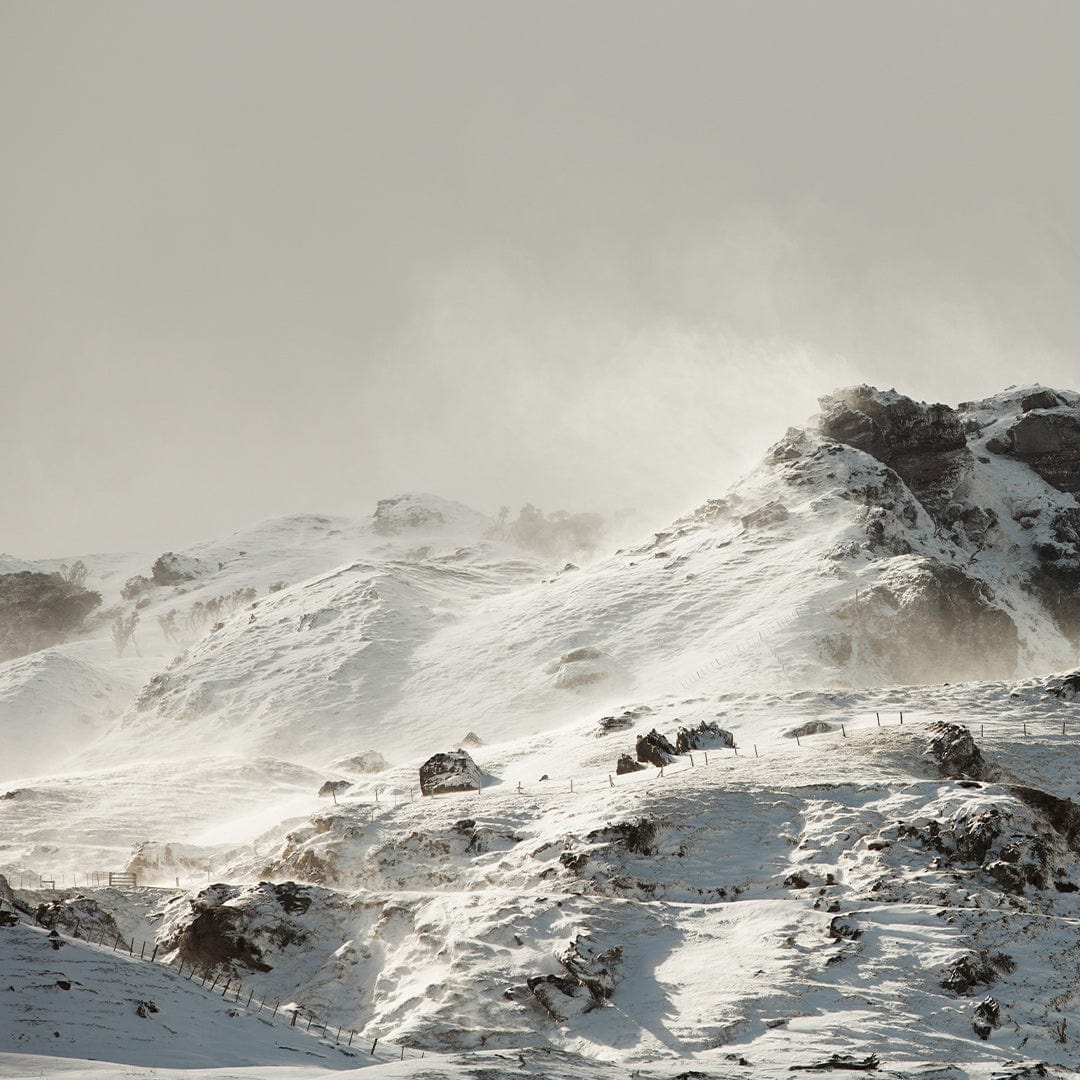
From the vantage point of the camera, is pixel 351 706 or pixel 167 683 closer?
pixel 351 706

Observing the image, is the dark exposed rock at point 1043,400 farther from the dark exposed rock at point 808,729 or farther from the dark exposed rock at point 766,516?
the dark exposed rock at point 808,729

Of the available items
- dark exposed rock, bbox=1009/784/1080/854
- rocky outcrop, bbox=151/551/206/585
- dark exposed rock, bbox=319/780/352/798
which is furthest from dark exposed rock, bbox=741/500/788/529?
rocky outcrop, bbox=151/551/206/585

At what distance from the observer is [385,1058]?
22438mm

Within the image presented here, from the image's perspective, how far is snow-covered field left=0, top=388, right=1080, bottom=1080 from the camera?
74.6 feet

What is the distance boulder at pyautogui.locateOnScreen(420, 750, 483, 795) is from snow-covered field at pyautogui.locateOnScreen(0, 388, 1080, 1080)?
142cm

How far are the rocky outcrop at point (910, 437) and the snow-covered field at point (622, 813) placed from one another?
36 cm

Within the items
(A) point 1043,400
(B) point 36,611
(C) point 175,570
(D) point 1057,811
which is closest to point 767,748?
(D) point 1057,811

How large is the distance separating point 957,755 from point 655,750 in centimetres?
1274

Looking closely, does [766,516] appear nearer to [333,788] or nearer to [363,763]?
[363,763]

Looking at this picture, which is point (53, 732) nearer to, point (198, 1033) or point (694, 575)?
point (694, 575)

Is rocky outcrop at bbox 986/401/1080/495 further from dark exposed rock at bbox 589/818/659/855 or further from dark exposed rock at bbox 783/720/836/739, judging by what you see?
dark exposed rock at bbox 589/818/659/855

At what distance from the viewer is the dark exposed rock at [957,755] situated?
123 ft

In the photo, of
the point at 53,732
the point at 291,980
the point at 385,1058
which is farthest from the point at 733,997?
the point at 53,732

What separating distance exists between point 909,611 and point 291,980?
48.9 metres
